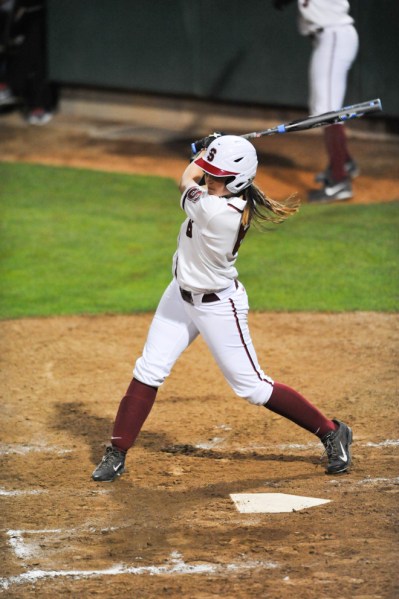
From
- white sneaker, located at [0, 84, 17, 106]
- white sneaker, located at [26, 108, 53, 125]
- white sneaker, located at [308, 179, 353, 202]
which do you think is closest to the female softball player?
white sneaker, located at [308, 179, 353, 202]

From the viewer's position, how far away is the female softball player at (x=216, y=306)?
5.07 m

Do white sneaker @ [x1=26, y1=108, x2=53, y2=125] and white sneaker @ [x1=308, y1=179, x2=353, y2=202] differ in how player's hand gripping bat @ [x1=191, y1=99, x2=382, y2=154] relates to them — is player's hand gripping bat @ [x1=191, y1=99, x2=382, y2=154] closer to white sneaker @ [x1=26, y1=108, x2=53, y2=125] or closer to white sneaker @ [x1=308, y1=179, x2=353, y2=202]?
white sneaker @ [x1=308, y1=179, x2=353, y2=202]

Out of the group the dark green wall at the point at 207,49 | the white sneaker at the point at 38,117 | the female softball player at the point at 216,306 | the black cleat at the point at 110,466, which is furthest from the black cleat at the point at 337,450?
the white sneaker at the point at 38,117

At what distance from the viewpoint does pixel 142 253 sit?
9773 millimetres

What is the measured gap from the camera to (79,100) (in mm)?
15398

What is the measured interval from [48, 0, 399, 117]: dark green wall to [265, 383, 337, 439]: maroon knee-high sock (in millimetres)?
7353

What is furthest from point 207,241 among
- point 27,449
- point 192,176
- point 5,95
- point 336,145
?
point 5,95

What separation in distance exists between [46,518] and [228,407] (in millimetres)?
1841

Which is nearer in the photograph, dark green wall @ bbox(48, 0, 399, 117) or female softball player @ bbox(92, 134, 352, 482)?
female softball player @ bbox(92, 134, 352, 482)

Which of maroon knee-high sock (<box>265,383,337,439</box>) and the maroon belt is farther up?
the maroon belt

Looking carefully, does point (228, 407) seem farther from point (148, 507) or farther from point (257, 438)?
point (148, 507)

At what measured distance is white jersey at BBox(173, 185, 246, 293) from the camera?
507cm

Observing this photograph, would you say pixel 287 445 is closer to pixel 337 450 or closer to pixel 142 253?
pixel 337 450

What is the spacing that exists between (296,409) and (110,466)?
0.95 metres
